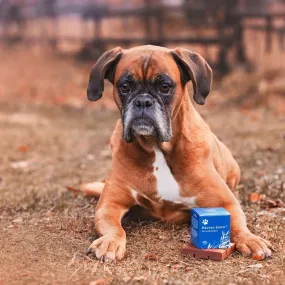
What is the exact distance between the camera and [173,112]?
4523 millimetres

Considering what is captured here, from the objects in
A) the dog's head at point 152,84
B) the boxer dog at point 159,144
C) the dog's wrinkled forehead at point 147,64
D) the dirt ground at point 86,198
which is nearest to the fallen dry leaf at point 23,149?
the dirt ground at point 86,198

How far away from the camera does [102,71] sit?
459 centimetres

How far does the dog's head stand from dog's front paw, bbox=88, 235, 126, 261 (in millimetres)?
729

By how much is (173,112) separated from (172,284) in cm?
135

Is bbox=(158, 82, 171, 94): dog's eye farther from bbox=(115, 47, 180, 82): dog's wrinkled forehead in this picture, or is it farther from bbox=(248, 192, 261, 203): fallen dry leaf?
bbox=(248, 192, 261, 203): fallen dry leaf

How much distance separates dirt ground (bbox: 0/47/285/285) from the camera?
12.7 ft

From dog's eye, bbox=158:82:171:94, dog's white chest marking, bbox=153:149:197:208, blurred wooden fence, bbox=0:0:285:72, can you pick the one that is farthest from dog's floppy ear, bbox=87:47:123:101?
blurred wooden fence, bbox=0:0:285:72

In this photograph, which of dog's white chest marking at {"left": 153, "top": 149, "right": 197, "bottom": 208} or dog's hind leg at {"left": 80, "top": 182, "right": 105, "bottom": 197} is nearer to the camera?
dog's white chest marking at {"left": 153, "top": 149, "right": 197, "bottom": 208}

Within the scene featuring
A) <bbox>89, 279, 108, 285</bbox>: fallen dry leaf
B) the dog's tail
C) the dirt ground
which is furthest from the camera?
the dog's tail

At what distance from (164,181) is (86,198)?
1.34 metres

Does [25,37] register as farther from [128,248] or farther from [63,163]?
[128,248]

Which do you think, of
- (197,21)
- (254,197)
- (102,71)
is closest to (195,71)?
(102,71)

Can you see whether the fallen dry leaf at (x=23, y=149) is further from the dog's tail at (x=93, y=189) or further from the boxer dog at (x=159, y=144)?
the boxer dog at (x=159, y=144)

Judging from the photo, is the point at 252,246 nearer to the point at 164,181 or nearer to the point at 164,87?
the point at 164,181
